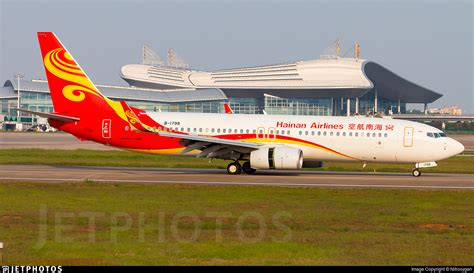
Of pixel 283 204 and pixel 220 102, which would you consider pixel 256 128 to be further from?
pixel 220 102

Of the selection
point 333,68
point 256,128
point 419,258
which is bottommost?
point 419,258

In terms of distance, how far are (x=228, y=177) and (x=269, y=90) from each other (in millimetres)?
140279

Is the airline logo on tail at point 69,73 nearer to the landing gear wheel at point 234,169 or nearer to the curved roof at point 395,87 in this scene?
the landing gear wheel at point 234,169

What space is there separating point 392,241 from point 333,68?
15602cm

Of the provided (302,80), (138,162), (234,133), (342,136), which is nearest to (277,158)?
(234,133)

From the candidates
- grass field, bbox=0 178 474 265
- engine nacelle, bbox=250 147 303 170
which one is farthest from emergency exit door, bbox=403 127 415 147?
grass field, bbox=0 178 474 265

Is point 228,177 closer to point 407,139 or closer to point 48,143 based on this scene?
point 407,139

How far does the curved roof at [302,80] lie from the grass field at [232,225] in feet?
465

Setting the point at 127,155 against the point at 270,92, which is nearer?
the point at 127,155

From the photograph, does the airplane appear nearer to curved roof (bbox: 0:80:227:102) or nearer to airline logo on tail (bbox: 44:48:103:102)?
airline logo on tail (bbox: 44:48:103:102)

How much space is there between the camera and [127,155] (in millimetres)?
56938

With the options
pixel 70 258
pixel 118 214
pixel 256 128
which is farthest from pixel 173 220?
pixel 256 128

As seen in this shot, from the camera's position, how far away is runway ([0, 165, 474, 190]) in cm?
3300

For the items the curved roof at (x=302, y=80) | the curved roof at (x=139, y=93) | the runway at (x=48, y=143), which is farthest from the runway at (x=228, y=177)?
the curved roof at (x=302, y=80)
